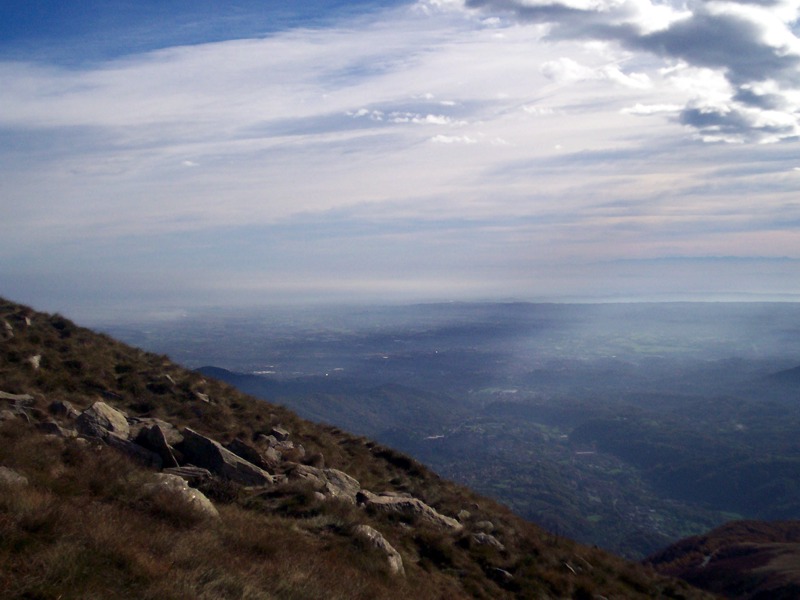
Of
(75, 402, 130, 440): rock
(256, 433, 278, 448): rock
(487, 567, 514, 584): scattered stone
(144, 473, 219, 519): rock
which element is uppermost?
(75, 402, 130, 440): rock

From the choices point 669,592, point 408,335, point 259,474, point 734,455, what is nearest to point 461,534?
point 259,474

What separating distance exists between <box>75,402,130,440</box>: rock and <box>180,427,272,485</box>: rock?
1.40 meters

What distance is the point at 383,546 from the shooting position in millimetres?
9750

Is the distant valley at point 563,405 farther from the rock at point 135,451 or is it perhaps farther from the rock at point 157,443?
the rock at point 135,451

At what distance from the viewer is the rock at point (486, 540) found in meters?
12.6

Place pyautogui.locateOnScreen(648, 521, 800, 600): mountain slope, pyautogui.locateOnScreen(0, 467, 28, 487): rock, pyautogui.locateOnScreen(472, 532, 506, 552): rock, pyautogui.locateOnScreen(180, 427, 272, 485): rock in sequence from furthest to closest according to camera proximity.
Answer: pyautogui.locateOnScreen(648, 521, 800, 600): mountain slope < pyautogui.locateOnScreen(472, 532, 506, 552): rock < pyautogui.locateOnScreen(180, 427, 272, 485): rock < pyautogui.locateOnScreen(0, 467, 28, 487): rock

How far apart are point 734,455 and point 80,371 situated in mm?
73156

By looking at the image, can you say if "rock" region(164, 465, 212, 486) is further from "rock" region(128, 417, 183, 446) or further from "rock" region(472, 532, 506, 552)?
"rock" region(472, 532, 506, 552)

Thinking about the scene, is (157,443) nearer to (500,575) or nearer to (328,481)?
(328,481)

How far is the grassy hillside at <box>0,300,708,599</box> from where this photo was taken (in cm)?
614

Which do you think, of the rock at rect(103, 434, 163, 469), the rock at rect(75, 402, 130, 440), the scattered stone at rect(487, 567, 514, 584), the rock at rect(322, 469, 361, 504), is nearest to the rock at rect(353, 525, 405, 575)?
the rock at rect(322, 469, 361, 504)

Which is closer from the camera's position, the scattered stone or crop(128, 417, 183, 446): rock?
the scattered stone

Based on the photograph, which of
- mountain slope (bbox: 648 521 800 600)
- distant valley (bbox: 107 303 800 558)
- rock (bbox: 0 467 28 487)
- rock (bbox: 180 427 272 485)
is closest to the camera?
rock (bbox: 0 467 28 487)

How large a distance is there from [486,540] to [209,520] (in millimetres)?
7047
